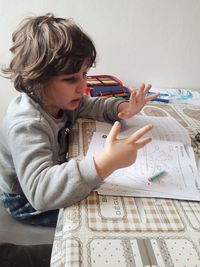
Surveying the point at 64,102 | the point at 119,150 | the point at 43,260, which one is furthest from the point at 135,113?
the point at 43,260

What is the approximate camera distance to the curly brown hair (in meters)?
0.73

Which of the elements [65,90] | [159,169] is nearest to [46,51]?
[65,90]

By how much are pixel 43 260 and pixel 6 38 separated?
0.99 meters

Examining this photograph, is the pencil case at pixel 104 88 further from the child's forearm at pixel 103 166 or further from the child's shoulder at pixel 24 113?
the child's forearm at pixel 103 166

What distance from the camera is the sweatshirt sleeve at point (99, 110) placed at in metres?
0.97

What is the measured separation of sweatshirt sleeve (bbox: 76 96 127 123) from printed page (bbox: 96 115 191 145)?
0.03 m

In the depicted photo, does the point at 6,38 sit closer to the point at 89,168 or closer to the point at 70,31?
the point at 70,31

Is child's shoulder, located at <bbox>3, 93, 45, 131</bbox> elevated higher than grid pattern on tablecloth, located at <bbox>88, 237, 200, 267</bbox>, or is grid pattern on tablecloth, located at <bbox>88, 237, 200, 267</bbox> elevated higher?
child's shoulder, located at <bbox>3, 93, 45, 131</bbox>

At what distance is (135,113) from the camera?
98 centimetres

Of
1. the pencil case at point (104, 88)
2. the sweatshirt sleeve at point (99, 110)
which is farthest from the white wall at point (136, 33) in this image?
the sweatshirt sleeve at point (99, 110)

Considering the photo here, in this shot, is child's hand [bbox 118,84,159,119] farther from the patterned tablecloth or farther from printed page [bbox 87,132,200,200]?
the patterned tablecloth

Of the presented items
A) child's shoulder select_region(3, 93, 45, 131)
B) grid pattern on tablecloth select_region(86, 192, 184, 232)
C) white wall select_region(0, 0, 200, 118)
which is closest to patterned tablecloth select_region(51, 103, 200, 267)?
grid pattern on tablecloth select_region(86, 192, 184, 232)

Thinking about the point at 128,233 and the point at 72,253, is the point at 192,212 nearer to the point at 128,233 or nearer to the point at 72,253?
the point at 128,233

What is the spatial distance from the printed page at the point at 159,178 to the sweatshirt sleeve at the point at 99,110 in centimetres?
16
